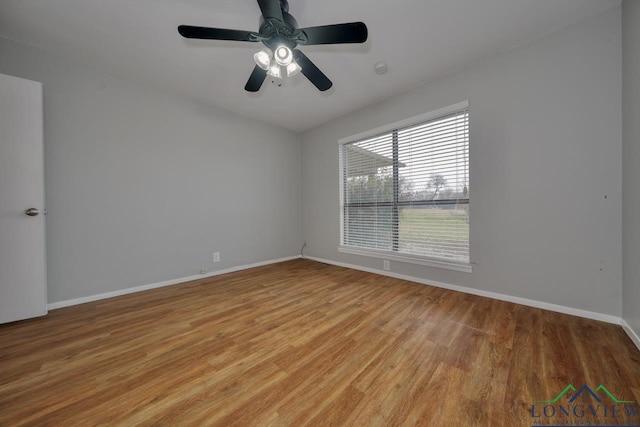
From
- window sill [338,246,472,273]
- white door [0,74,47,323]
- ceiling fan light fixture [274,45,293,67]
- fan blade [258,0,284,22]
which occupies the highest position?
fan blade [258,0,284,22]

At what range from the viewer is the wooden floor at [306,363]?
39.7 inches

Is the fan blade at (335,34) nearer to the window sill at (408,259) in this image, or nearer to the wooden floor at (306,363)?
the wooden floor at (306,363)

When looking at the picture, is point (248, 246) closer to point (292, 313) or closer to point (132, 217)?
point (132, 217)

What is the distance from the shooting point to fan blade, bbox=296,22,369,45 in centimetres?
137

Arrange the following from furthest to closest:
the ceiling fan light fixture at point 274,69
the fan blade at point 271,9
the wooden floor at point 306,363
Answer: the ceiling fan light fixture at point 274,69
the fan blade at point 271,9
the wooden floor at point 306,363

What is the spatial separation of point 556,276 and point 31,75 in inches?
204

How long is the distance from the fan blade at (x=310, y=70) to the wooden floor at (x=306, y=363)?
81.2 inches

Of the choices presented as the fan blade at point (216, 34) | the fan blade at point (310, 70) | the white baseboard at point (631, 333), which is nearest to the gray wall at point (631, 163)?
the white baseboard at point (631, 333)

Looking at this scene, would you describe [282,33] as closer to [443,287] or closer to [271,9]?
[271,9]

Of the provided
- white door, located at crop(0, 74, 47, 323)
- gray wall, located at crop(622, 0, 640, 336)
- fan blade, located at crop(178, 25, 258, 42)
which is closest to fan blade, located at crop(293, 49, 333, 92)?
fan blade, located at crop(178, 25, 258, 42)

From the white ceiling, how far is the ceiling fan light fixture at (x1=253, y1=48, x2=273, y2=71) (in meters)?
0.36

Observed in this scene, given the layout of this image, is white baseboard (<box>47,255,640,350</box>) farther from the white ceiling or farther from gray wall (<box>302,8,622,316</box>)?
the white ceiling

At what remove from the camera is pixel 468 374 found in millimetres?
1221

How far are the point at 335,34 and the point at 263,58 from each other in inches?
23.0
